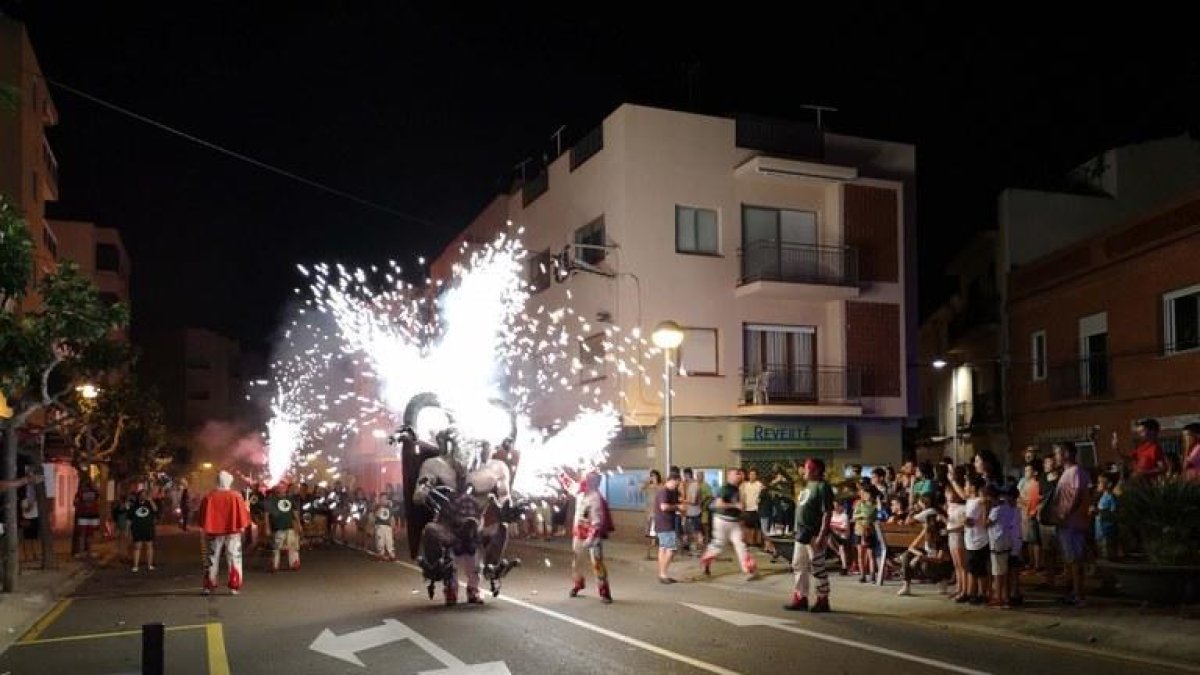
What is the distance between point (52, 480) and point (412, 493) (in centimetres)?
2856

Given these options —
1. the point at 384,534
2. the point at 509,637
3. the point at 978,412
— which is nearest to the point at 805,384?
the point at 978,412

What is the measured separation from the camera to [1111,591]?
561 inches

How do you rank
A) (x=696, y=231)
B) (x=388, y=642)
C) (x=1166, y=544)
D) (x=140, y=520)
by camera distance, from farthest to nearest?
1. (x=696, y=231)
2. (x=140, y=520)
3. (x=1166, y=544)
4. (x=388, y=642)

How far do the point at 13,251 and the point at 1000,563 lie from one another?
11944 millimetres

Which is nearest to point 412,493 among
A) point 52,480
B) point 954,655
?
point 954,655

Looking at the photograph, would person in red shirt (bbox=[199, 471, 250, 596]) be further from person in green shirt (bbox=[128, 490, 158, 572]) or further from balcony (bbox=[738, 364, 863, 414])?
balcony (bbox=[738, 364, 863, 414])

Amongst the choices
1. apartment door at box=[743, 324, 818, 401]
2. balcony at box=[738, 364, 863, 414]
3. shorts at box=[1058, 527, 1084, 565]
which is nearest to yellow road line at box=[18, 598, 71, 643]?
shorts at box=[1058, 527, 1084, 565]

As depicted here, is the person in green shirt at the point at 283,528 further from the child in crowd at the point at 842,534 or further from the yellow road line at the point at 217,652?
the child in crowd at the point at 842,534

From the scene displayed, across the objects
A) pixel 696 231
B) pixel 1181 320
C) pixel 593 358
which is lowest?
pixel 593 358

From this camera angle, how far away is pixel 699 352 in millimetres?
29109

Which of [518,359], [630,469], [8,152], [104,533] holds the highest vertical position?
[8,152]

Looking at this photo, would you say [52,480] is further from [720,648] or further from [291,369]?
[720,648]

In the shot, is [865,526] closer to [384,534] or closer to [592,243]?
[384,534]

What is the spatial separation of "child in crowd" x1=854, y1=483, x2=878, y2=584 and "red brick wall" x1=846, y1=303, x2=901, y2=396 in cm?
1378
